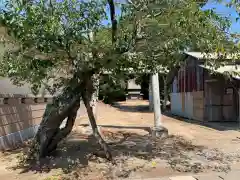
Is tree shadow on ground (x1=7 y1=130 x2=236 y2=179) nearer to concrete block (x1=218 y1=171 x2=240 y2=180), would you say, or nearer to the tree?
concrete block (x1=218 y1=171 x2=240 y2=180)

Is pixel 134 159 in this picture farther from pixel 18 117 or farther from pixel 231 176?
pixel 18 117

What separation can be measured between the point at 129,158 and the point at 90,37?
3.51 meters

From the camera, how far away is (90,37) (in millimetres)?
9008

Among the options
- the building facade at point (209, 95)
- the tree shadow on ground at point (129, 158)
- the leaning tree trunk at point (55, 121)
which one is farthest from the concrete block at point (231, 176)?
the building facade at point (209, 95)

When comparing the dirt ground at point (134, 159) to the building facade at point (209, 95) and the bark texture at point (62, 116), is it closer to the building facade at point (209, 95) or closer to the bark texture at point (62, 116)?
the bark texture at point (62, 116)

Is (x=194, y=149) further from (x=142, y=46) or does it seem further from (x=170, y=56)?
(x=142, y=46)

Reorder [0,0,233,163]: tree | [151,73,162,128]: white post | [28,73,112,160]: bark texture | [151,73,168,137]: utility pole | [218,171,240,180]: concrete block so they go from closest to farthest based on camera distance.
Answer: [0,0,233,163]: tree, [218,171,240,180]: concrete block, [28,73,112,160]: bark texture, [151,73,168,137]: utility pole, [151,73,162,128]: white post

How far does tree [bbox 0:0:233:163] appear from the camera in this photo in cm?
776

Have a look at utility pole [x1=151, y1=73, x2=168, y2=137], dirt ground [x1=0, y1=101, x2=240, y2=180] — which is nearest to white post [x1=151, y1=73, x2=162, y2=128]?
utility pole [x1=151, y1=73, x2=168, y2=137]

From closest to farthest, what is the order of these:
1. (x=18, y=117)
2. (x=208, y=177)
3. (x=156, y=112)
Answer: (x=208, y=177), (x=18, y=117), (x=156, y=112)

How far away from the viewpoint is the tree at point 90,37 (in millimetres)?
7762

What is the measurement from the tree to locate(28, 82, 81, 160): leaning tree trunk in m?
0.08

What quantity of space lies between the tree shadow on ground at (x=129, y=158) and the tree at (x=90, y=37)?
5.07 feet

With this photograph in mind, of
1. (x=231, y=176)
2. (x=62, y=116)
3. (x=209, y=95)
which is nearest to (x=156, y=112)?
(x=62, y=116)
